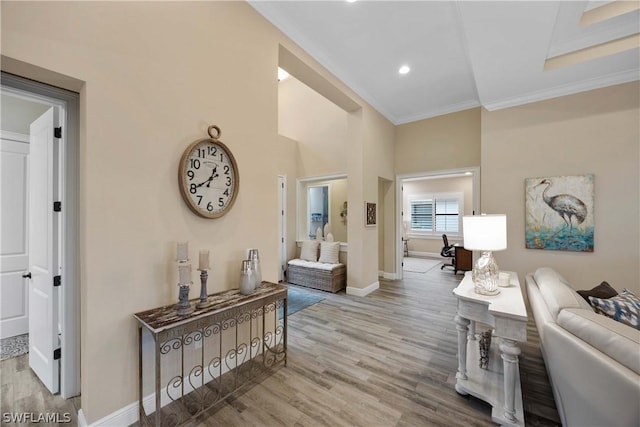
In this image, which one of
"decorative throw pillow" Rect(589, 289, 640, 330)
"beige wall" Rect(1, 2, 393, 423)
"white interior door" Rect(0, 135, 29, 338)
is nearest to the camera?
"beige wall" Rect(1, 2, 393, 423)

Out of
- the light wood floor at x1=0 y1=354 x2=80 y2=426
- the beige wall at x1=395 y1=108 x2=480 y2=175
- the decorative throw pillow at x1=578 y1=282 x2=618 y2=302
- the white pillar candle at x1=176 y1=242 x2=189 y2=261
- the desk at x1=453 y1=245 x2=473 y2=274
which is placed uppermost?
the beige wall at x1=395 y1=108 x2=480 y2=175

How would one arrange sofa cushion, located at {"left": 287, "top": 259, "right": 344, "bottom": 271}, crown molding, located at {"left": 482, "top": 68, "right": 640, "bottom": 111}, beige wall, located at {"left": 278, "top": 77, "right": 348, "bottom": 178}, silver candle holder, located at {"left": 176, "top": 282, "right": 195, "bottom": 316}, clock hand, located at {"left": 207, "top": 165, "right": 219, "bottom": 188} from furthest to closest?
1. beige wall, located at {"left": 278, "top": 77, "right": 348, "bottom": 178}
2. sofa cushion, located at {"left": 287, "top": 259, "right": 344, "bottom": 271}
3. crown molding, located at {"left": 482, "top": 68, "right": 640, "bottom": 111}
4. clock hand, located at {"left": 207, "top": 165, "right": 219, "bottom": 188}
5. silver candle holder, located at {"left": 176, "top": 282, "right": 195, "bottom": 316}

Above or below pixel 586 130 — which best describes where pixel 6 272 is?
below

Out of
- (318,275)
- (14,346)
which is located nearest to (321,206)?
(318,275)

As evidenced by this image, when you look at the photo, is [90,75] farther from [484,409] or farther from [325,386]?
[484,409]

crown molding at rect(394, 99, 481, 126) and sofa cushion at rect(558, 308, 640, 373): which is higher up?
crown molding at rect(394, 99, 481, 126)

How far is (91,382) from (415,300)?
416 centimetres

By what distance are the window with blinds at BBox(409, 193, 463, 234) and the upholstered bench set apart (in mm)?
5640

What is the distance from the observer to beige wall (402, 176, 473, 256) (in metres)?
8.62

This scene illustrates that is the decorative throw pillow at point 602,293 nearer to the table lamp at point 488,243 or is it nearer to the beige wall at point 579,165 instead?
the table lamp at point 488,243

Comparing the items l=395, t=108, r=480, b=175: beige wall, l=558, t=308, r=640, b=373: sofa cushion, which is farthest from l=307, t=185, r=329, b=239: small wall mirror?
l=558, t=308, r=640, b=373: sofa cushion

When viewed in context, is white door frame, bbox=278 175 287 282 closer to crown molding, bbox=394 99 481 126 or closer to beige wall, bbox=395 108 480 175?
beige wall, bbox=395 108 480 175

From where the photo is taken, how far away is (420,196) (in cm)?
959

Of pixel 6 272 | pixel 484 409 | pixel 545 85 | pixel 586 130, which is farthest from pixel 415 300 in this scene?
pixel 6 272
